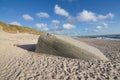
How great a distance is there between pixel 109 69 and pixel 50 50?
4.45 m

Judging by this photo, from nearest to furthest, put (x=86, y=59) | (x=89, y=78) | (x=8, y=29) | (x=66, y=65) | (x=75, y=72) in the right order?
1. (x=89, y=78)
2. (x=75, y=72)
3. (x=66, y=65)
4. (x=86, y=59)
5. (x=8, y=29)

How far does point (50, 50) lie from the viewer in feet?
34.1

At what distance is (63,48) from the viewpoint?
32.6 ft

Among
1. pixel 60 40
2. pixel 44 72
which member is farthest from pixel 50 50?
pixel 44 72

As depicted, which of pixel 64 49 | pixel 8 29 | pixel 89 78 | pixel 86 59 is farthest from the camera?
pixel 8 29

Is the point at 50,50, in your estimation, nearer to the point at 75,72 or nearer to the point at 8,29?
the point at 75,72

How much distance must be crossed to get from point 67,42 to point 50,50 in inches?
50.1

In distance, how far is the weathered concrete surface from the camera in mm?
9523

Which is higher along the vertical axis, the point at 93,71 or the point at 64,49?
the point at 64,49

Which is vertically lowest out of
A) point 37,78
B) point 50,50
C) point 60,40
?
point 37,78

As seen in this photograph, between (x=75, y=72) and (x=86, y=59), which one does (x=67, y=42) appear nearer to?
(x=86, y=59)

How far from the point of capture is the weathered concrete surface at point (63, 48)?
9.52m

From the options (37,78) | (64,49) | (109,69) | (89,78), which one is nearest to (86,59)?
(64,49)

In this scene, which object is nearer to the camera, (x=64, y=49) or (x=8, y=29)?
(x=64, y=49)
